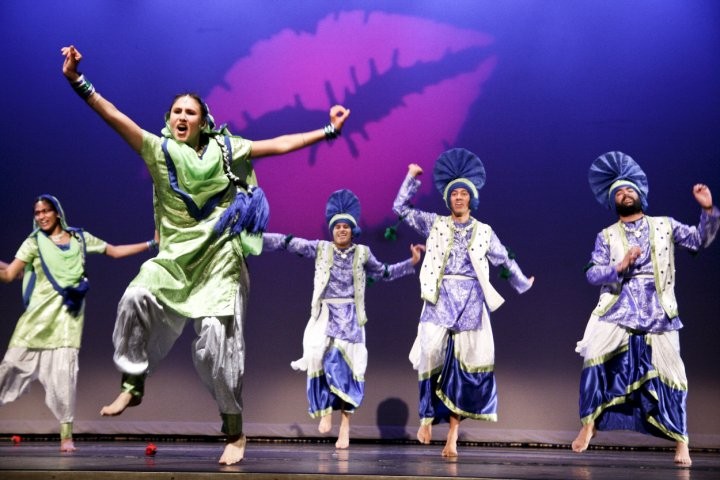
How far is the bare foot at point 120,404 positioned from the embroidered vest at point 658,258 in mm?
2948

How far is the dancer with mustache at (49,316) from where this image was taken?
650cm

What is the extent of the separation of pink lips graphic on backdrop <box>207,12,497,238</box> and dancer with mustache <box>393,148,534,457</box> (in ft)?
5.66

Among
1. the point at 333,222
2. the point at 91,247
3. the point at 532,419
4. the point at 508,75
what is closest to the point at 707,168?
the point at 508,75

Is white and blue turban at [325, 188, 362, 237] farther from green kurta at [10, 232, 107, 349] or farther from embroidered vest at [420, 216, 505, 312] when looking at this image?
green kurta at [10, 232, 107, 349]

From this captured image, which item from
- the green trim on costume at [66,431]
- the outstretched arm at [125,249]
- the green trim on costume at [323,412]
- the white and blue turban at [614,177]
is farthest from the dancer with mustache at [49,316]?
the white and blue turban at [614,177]

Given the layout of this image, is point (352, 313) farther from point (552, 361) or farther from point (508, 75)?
point (508, 75)

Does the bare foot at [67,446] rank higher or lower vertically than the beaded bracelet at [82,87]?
lower

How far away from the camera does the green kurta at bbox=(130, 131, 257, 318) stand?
4059 mm

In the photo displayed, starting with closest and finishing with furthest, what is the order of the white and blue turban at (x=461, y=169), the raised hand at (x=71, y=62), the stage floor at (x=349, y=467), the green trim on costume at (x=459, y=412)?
the stage floor at (x=349, y=467) → the raised hand at (x=71, y=62) → the green trim on costume at (x=459, y=412) → the white and blue turban at (x=461, y=169)

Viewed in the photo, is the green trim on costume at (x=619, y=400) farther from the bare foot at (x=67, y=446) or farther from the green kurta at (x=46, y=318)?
the green kurta at (x=46, y=318)

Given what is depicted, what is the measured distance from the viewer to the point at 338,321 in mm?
7211

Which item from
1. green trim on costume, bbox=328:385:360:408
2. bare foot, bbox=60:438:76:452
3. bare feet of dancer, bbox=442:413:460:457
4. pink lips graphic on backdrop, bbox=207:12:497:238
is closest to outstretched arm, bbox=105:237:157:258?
pink lips graphic on backdrop, bbox=207:12:497:238

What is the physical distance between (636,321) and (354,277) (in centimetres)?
237

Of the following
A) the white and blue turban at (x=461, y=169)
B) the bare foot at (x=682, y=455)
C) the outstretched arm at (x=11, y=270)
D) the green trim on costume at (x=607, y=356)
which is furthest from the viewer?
the outstretched arm at (x=11, y=270)
